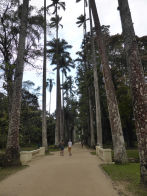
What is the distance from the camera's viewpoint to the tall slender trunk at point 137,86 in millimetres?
5027

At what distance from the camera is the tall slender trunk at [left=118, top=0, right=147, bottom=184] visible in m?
5.03

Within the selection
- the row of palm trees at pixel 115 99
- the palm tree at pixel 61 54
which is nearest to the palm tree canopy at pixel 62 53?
the palm tree at pixel 61 54

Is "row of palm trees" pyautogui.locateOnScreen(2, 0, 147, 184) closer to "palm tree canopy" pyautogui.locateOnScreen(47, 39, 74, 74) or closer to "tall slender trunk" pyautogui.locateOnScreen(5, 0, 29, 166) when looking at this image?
"tall slender trunk" pyautogui.locateOnScreen(5, 0, 29, 166)

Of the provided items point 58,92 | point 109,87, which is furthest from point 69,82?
point 109,87

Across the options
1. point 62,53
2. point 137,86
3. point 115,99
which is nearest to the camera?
point 137,86

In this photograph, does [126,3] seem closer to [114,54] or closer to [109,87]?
[109,87]

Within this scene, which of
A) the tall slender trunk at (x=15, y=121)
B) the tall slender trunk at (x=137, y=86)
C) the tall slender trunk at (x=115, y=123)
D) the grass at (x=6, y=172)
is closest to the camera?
the tall slender trunk at (x=137, y=86)

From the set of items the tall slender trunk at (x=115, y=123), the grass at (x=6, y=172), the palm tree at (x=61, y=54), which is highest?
the palm tree at (x=61, y=54)

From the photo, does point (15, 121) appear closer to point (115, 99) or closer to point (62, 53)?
point (115, 99)

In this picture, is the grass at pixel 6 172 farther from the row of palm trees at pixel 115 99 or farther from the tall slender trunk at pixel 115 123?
the tall slender trunk at pixel 115 123

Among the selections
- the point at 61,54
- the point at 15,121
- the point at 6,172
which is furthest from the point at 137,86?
the point at 61,54

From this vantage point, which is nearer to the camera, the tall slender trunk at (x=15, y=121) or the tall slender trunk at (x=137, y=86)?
the tall slender trunk at (x=137, y=86)

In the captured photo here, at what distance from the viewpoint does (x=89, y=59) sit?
29.6 m

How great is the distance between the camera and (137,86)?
548 centimetres
